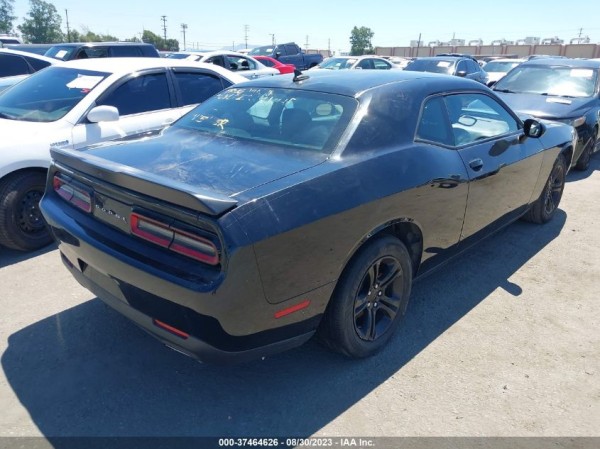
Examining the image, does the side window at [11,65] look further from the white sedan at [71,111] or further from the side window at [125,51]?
the side window at [125,51]

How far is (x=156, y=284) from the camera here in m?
2.08

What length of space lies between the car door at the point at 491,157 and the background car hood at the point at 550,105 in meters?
2.90

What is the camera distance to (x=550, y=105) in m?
6.85

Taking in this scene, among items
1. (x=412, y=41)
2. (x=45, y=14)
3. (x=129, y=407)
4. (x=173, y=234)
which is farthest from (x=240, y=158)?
(x=45, y=14)

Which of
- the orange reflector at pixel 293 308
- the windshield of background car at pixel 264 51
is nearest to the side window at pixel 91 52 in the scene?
the orange reflector at pixel 293 308

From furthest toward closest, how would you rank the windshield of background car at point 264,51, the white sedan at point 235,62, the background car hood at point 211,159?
the windshield of background car at point 264,51 → the white sedan at point 235,62 → the background car hood at point 211,159

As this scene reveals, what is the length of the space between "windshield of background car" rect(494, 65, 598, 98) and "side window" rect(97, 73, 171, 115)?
5.73 meters

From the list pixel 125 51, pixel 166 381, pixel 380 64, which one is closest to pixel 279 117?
pixel 166 381

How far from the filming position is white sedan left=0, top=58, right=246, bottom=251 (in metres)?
4.00

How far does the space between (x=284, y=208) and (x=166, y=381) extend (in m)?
1.26

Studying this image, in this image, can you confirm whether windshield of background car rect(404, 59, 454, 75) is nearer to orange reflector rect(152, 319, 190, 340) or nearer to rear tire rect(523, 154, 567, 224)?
rear tire rect(523, 154, 567, 224)

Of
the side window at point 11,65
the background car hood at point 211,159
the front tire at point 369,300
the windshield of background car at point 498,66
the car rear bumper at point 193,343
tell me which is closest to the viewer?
the car rear bumper at point 193,343

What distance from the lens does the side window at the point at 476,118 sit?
333 cm

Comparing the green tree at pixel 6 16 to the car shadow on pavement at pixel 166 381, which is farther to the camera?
the green tree at pixel 6 16
